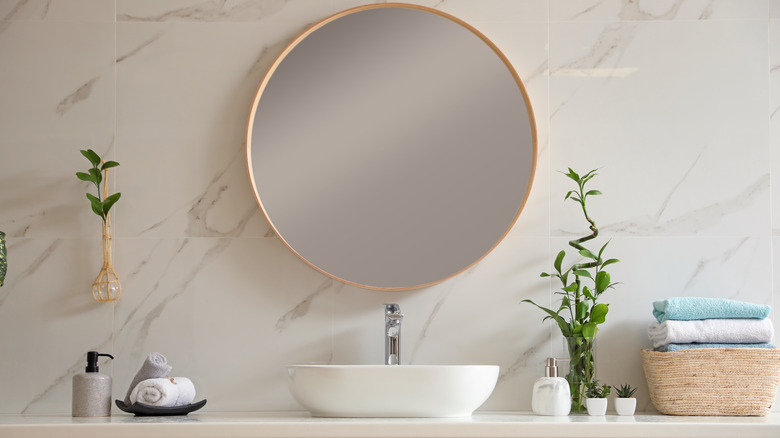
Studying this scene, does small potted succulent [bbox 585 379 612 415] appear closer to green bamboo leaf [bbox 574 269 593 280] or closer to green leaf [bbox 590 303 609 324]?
green leaf [bbox 590 303 609 324]

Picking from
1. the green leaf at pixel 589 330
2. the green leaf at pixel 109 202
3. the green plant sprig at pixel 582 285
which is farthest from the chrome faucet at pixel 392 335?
the green leaf at pixel 109 202

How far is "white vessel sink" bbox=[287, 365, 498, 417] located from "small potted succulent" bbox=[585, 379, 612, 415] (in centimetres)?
30

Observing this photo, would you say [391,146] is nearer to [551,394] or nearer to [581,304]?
[581,304]

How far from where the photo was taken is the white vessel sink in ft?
5.56

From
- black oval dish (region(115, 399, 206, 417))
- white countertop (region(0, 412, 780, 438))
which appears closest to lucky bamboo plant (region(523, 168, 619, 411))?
white countertop (region(0, 412, 780, 438))

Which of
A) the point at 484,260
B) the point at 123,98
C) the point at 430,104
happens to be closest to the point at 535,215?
the point at 484,260

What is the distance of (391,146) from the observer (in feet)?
6.80

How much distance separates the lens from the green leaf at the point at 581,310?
6.37 ft

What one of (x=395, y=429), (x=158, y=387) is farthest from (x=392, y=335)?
(x=158, y=387)

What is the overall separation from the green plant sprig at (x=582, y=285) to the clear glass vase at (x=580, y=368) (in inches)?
1.0

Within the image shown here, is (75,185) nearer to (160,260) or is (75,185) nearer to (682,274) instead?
(160,260)

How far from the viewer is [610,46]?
Answer: 83.1 inches

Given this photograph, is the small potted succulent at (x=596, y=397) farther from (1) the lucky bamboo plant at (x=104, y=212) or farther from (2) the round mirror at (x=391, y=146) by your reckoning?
(1) the lucky bamboo plant at (x=104, y=212)

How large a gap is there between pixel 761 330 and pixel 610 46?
2.80 ft
